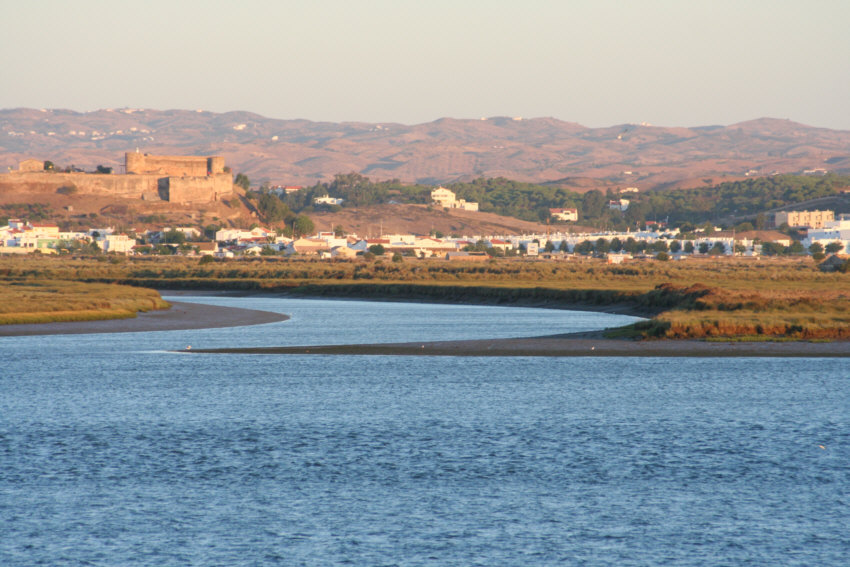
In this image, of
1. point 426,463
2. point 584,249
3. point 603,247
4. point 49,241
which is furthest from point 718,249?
point 426,463

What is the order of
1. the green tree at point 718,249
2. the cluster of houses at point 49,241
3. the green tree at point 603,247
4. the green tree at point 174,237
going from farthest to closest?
the green tree at point 174,237 → the green tree at point 603,247 → the green tree at point 718,249 → the cluster of houses at point 49,241

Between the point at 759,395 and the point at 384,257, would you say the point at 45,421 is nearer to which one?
the point at 759,395

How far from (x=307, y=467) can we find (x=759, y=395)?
1480 centimetres

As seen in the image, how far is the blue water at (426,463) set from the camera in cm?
1653

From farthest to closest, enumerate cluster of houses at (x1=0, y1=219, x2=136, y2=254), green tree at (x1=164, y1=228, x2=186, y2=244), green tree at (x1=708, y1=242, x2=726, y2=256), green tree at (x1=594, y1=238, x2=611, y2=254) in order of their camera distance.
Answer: green tree at (x1=164, y1=228, x2=186, y2=244) → green tree at (x1=594, y1=238, x2=611, y2=254) → green tree at (x1=708, y1=242, x2=726, y2=256) → cluster of houses at (x1=0, y1=219, x2=136, y2=254)

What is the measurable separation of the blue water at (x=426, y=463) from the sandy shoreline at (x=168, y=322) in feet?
44.4

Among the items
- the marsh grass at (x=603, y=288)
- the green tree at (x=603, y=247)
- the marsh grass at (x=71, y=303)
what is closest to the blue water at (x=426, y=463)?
the marsh grass at (x=603, y=288)

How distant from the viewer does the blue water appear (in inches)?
651

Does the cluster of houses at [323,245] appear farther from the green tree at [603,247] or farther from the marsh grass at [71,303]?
the marsh grass at [71,303]

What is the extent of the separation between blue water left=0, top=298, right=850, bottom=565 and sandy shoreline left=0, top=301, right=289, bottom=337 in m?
13.5

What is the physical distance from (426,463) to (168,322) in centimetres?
3793

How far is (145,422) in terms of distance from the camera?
27188 millimetres

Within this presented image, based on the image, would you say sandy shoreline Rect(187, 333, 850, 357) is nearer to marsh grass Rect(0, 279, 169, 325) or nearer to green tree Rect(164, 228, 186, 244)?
marsh grass Rect(0, 279, 169, 325)

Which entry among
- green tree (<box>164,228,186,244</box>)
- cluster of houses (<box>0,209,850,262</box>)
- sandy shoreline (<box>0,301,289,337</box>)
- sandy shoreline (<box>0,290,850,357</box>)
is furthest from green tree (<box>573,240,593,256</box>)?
sandy shoreline (<box>0,290,850,357</box>)
